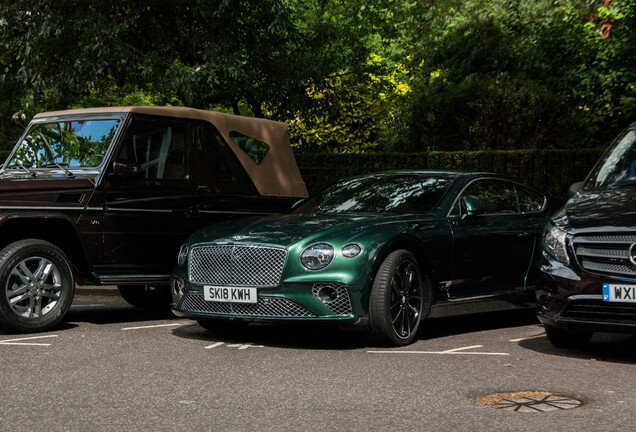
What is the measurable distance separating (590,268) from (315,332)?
2.85 m

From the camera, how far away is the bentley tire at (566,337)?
748 cm

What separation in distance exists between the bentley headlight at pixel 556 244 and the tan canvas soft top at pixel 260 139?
4.17 metres

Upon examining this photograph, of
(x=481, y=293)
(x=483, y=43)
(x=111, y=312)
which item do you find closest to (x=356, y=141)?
(x=483, y=43)

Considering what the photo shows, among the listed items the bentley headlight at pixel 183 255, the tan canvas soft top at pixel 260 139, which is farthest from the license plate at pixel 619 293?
the tan canvas soft top at pixel 260 139

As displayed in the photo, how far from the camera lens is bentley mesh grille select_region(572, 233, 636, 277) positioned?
660cm

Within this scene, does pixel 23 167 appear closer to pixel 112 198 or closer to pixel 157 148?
pixel 112 198

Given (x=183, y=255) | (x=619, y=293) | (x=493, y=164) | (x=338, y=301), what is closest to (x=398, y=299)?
(x=338, y=301)

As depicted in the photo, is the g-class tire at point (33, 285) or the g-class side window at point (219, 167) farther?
the g-class side window at point (219, 167)

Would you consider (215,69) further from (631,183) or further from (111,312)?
(631,183)

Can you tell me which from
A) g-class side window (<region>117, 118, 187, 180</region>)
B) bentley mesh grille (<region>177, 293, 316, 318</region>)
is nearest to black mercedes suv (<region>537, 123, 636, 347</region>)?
bentley mesh grille (<region>177, 293, 316, 318</region>)

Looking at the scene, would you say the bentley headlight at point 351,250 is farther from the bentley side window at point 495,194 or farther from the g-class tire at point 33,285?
the g-class tire at point 33,285

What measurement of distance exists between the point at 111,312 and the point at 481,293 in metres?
4.34

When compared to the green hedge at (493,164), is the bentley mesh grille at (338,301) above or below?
below

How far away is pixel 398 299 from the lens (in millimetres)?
7570
